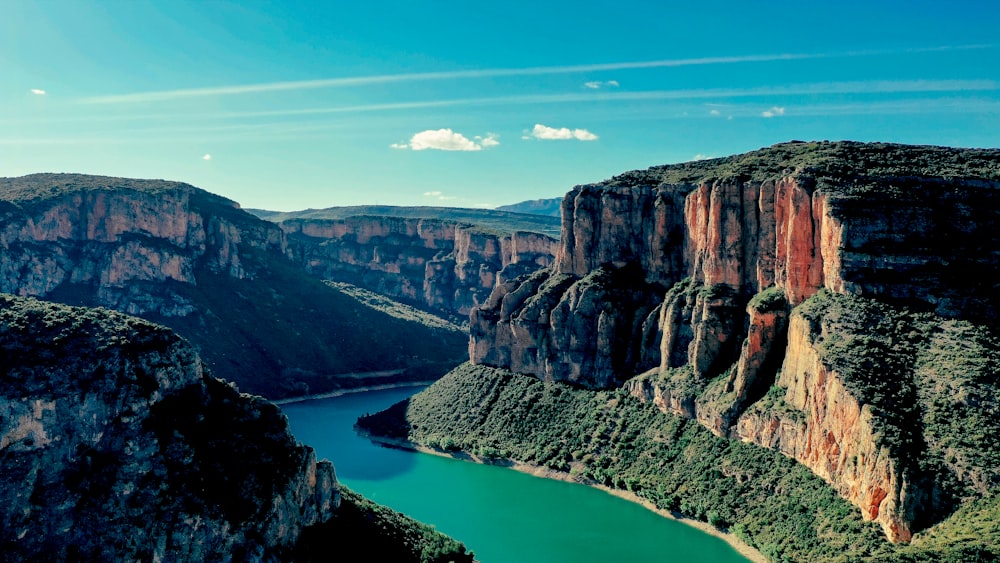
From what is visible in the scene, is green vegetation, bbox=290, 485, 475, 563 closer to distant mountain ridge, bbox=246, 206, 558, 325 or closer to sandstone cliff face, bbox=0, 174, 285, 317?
sandstone cliff face, bbox=0, 174, 285, 317

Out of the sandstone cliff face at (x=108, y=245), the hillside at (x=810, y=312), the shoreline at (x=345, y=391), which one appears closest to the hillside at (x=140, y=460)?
the hillside at (x=810, y=312)

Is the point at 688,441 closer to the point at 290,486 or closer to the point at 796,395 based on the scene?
the point at 796,395

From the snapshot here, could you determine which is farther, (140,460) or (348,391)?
(348,391)

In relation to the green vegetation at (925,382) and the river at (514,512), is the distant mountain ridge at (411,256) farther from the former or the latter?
the green vegetation at (925,382)

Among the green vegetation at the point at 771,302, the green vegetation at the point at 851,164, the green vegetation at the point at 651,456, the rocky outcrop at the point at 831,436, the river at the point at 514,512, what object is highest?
the green vegetation at the point at 851,164

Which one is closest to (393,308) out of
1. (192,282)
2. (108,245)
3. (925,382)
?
(192,282)

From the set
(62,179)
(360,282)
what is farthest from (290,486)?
(360,282)

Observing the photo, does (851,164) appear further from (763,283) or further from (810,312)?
(810,312)
